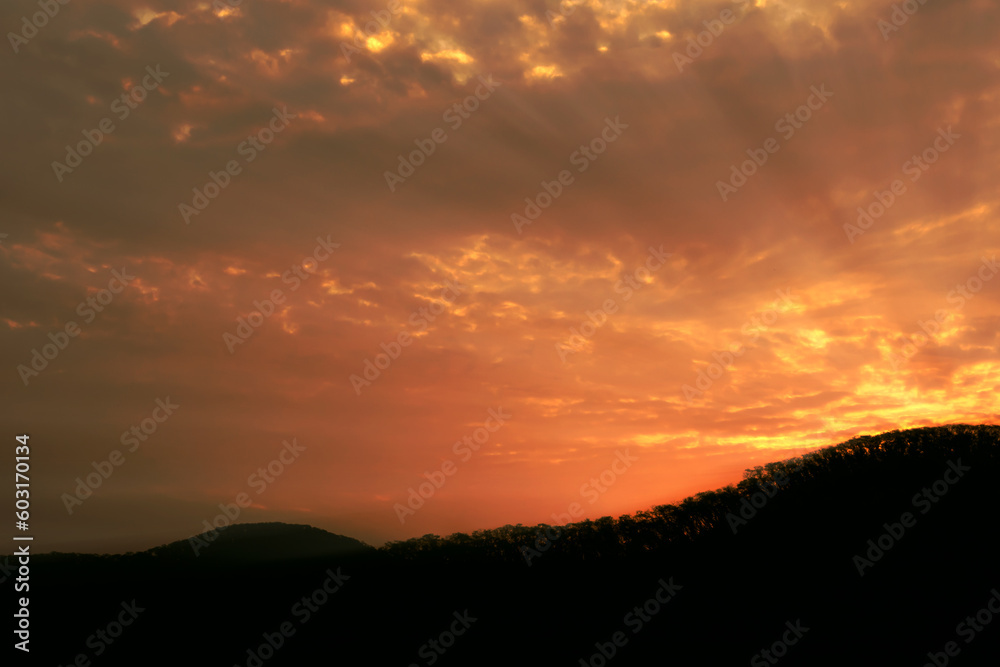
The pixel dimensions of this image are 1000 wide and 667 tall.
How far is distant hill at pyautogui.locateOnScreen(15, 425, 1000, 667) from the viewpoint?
21.4 m

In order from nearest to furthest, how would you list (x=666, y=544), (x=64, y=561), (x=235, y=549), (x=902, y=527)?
(x=902, y=527) → (x=666, y=544) → (x=64, y=561) → (x=235, y=549)

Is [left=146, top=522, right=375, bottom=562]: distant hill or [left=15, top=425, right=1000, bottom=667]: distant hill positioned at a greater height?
[left=15, top=425, right=1000, bottom=667]: distant hill

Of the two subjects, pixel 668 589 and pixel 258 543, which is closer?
pixel 668 589

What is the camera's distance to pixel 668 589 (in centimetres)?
2480

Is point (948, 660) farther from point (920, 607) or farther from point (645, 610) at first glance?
point (645, 610)

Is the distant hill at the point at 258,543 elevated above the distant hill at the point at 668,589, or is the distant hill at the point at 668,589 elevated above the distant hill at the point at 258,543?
the distant hill at the point at 668,589

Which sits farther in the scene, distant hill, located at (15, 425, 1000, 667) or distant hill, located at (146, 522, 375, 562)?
distant hill, located at (146, 522, 375, 562)

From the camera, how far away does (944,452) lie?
3020 cm

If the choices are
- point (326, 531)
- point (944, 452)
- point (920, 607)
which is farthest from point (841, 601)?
point (326, 531)

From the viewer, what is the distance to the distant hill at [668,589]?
2136 cm

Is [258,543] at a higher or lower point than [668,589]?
lower

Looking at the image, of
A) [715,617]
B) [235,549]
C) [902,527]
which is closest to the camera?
[715,617]

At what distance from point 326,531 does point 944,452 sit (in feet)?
182

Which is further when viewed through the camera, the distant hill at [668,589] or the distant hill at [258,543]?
the distant hill at [258,543]
